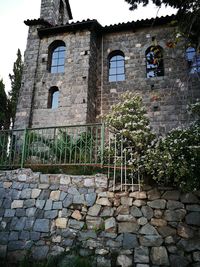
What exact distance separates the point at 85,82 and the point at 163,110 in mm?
3182

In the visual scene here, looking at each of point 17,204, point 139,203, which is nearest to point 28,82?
point 17,204

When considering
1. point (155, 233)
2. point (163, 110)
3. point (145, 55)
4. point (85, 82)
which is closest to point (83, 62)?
point (85, 82)

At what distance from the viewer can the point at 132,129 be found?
22.0ft

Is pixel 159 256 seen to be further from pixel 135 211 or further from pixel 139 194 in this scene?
pixel 139 194

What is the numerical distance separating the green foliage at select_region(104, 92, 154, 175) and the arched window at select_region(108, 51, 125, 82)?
3.47m

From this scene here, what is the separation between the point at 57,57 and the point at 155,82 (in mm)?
4395

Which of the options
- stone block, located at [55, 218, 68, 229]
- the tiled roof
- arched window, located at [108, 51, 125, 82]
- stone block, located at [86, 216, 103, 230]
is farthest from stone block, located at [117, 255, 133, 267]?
the tiled roof

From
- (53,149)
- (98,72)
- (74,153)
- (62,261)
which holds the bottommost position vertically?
(62,261)

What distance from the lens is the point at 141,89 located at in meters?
10.7

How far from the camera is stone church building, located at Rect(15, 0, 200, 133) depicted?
10.2 meters

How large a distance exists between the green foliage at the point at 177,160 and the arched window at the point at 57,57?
701cm

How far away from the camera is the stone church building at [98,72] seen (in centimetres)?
1019

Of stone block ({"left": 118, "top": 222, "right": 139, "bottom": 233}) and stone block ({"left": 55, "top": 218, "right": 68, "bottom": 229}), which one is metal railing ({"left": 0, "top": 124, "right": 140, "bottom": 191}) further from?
stone block ({"left": 55, "top": 218, "right": 68, "bottom": 229})

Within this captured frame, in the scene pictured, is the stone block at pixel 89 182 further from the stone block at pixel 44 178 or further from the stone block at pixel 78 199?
the stone block at pixel 44 178
